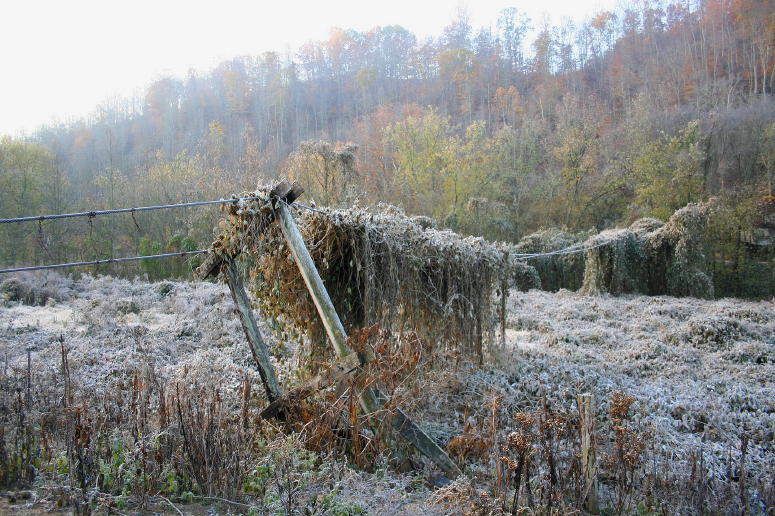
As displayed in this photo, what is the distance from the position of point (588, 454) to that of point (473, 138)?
28.3 metres

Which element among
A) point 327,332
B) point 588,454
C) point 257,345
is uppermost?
point 327,332

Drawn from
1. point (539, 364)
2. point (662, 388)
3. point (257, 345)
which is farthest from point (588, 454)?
point (539, 364)

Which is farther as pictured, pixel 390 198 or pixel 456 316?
pixel 390 198

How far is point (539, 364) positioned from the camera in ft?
27.4

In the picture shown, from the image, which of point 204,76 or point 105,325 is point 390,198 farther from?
point 204,76

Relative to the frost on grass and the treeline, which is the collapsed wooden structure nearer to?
the frost on grass

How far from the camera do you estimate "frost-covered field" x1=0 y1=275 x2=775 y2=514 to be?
17.0ft

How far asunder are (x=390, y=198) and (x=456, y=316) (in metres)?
21.5

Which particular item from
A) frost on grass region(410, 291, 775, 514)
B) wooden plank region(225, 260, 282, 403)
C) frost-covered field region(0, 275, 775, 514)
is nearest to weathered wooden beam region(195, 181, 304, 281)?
wooden plank region(225, 260, 282, 403)

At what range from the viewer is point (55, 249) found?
924 inches

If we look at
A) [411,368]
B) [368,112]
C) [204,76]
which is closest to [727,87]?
[368,112]

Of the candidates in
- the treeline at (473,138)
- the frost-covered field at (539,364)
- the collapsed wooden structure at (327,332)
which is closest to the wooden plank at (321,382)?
the collapsed wooden structure at (327,332)

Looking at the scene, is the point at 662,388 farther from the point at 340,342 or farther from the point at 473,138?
the point at 473,138

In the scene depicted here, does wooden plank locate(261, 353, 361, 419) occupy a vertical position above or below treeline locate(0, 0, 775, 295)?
below
